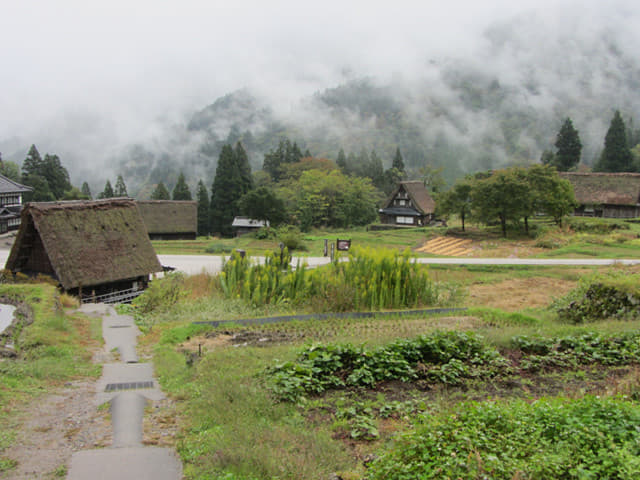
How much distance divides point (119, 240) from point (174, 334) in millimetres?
10964

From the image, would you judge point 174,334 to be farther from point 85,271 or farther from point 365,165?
point 365,165

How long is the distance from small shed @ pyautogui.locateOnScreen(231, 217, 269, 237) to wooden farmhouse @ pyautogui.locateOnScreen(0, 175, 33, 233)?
18201mm

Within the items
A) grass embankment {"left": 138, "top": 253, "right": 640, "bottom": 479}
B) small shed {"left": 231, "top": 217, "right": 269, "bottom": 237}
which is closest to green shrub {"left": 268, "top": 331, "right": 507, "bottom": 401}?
grass embankment {"left": 138, "top": 253, "right": 640, "bottom": 479}

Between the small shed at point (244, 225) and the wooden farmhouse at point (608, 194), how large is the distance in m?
25.2

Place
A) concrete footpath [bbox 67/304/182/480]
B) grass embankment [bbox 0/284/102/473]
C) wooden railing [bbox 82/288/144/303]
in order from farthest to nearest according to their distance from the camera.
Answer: wooden railing [bbox 82/288/144/303] → grass embankment [bbox 0/284/102/473] → concrete footpath [bbox 67/304/182/480]

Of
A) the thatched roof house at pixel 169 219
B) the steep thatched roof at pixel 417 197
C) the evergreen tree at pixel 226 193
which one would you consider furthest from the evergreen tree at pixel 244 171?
the steep thatched roof at pixel 417 197

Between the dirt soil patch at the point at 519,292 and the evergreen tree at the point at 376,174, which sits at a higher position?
the evergreen tree at the point at 376,174

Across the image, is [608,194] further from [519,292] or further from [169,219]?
[169,219]

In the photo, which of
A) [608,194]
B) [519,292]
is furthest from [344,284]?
[608,194]

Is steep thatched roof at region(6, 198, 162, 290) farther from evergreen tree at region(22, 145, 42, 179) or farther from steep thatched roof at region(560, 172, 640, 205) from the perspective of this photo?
evergreen tree at region(22, 145, 42, 179)

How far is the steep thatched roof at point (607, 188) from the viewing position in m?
38.6

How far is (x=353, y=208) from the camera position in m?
47.7

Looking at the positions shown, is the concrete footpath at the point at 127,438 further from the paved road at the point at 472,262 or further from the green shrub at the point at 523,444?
the paved road at the point at 472,262

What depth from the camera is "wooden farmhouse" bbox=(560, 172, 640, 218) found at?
3866 centimetres
